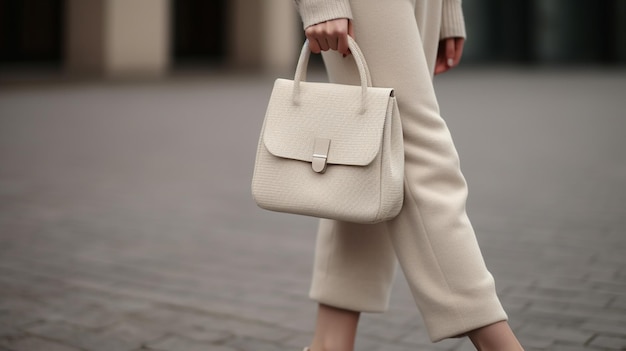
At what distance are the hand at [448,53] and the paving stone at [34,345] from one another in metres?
1.40

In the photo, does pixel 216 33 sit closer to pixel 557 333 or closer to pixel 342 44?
pixel 557 333

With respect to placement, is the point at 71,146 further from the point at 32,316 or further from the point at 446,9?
the point at 446,9

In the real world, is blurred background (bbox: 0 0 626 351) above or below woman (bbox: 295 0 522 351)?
below

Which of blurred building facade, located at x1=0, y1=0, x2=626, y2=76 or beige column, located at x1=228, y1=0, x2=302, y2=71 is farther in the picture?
beige column, located at x1=228, y1=0, x2=302, y2=71

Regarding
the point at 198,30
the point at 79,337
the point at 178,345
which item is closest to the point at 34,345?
the point at 79,337

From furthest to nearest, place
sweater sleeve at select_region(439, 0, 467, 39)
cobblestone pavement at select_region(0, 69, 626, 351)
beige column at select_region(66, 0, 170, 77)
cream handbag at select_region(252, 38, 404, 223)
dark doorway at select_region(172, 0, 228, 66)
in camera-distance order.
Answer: dark doorway at select_region(172, 0, 228, 66) < beige column at select_region(66, 0, 170, 77) < cobblestone pavement at select_region(0, 69, 626, 351) < sweater sleeve at select_region(439, 0, 467, 39) < cream handbag at select_region(252, 38, 404, 223)

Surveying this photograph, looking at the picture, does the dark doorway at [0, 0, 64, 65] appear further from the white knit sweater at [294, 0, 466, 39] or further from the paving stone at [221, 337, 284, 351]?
the white knit sweater at [294, 0, 466, 39]

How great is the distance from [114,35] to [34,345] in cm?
1520

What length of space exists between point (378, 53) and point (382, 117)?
0.17 metres

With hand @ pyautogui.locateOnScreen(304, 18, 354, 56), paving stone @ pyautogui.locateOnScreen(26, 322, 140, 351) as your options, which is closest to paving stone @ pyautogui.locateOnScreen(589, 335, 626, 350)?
hand @ pyautogui.locateOnScreen(304, 18, 354, 56)

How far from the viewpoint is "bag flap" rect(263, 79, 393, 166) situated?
192cm

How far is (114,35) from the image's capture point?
17078 mm

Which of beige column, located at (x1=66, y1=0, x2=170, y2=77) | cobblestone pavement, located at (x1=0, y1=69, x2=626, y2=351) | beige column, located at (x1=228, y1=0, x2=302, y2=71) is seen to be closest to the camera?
cobblestone pavement, located at (x1=0, y1=69, x2=626, y2=351)

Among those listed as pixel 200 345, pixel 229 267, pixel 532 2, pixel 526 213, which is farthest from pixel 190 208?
pixel 532 2
